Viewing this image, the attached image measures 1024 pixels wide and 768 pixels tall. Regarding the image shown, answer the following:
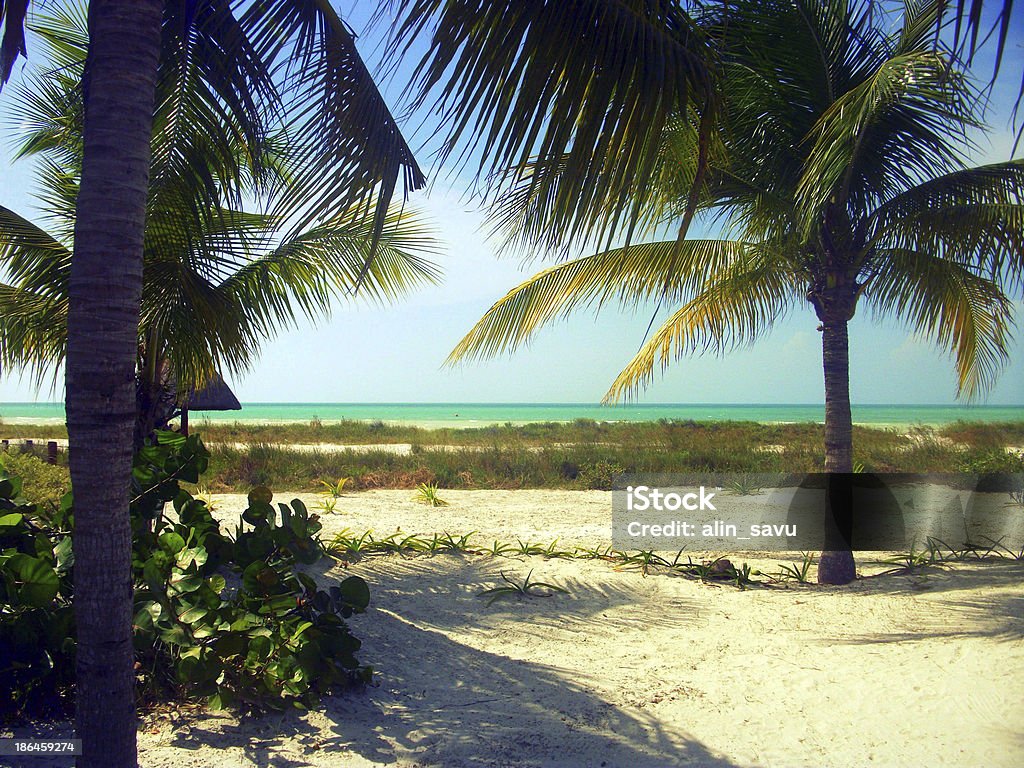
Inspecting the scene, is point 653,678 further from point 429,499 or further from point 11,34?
point 429,499

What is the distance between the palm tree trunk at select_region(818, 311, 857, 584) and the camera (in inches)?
228

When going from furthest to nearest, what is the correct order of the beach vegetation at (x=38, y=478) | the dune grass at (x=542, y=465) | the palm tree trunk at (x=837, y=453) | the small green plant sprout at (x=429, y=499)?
the dune grass at (x=542, y=465), the small green plant sprout at (x=429, y=499), the beach vegetation at (x=38, y=478), the palm tree trunk at (x=837, y=453)

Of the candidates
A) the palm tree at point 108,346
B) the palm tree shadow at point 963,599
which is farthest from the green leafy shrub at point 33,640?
the palm tree shadow at point 963,599

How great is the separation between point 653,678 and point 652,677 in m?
0.02

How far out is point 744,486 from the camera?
986cm

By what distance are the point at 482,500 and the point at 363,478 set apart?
2591 millimetres

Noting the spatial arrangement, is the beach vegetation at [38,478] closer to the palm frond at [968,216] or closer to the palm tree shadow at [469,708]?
the palm tree shadow at [469,708]

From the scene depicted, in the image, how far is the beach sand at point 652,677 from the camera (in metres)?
2.96

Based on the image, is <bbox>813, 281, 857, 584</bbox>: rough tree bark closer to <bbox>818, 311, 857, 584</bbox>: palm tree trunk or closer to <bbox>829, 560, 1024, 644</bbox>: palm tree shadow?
<bbox>818, 311, 857, 584</bbox>: palm tree trunk

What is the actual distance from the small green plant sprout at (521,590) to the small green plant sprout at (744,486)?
517 cm

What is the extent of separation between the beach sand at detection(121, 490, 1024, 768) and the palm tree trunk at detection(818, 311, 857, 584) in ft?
0.96

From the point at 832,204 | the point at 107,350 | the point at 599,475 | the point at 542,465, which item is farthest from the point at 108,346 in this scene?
the point at 542,465

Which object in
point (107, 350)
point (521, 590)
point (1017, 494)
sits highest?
point (107, 350)

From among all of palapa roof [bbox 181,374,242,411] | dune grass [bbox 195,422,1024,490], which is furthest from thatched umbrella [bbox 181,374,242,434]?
dune grass [bbox 195,422,1024,490]
